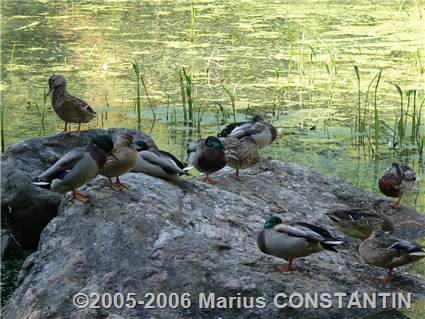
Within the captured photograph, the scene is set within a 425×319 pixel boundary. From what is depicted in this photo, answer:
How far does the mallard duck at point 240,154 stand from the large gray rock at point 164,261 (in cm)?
68

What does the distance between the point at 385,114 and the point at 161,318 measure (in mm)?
4729

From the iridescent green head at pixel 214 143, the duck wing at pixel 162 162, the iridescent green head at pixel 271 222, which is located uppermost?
the duck wing at pixel 162 162

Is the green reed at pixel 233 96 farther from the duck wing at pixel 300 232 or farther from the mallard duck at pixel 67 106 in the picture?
the duck wing at pixel 300 232

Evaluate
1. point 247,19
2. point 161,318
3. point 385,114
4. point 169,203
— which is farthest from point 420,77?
point 161,318

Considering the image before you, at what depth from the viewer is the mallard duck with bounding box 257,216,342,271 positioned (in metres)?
5.00

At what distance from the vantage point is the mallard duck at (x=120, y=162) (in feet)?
17.1

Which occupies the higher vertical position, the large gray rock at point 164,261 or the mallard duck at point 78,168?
the mallard duck at point 78,168

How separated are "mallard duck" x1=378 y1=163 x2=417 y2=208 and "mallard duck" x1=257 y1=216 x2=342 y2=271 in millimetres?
1714

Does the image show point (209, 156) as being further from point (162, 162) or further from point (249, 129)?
point (249, 129)

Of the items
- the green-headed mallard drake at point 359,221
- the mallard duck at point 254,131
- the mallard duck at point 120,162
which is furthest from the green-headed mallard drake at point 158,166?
the mallard duck at point 254,131

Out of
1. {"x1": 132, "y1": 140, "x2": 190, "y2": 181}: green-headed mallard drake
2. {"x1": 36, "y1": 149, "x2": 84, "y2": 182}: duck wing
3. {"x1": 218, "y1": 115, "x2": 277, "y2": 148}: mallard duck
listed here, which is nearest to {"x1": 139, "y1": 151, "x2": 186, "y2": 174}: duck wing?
{"x1": 132, "y1": 140, "x2": 190, "y2": 181}: green-headed mallard drake

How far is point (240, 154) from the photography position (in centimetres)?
645

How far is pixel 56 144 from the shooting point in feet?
21.6

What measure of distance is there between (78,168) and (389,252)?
5.67 feet
